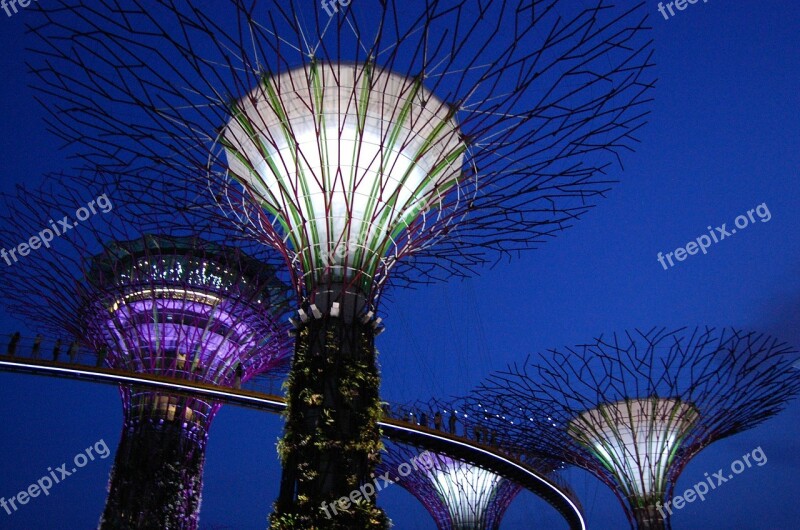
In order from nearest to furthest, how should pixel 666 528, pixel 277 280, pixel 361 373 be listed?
pixel 361 373 → pixel 666 528 → pixel 277 280

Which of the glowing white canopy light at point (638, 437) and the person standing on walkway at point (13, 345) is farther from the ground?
the person standing on walkway at point (13, 345)

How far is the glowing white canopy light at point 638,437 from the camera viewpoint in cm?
2448

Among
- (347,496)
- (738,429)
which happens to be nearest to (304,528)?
(347,496)

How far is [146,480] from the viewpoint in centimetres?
2550

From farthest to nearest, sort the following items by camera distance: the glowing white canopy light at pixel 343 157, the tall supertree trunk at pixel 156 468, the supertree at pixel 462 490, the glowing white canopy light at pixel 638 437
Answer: the supertree at pixel 462 490, the tall supertree trunk at pixel 156 468, the glowing white canopy light at pixel 638 437, the glowing white canopy light at pixel 343 157

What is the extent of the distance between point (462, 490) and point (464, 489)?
0.11m

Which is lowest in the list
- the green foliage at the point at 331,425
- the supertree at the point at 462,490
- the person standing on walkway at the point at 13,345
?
the green foliage at the point at 331,425

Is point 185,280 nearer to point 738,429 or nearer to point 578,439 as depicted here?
point 578,439

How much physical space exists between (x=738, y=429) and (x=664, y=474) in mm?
3358

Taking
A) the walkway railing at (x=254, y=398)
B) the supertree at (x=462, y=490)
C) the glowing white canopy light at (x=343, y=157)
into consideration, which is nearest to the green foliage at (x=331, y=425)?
the glowing white canopy light at (x=343, y=157)

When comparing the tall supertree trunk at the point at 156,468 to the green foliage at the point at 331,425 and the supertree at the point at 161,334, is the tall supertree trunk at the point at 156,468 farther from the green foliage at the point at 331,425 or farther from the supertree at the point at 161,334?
the green foliage at the point at 331,425

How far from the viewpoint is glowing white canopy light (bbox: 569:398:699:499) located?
2448 cm

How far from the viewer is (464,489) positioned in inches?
1224

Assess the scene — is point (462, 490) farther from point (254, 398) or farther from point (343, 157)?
point (343, 157)
